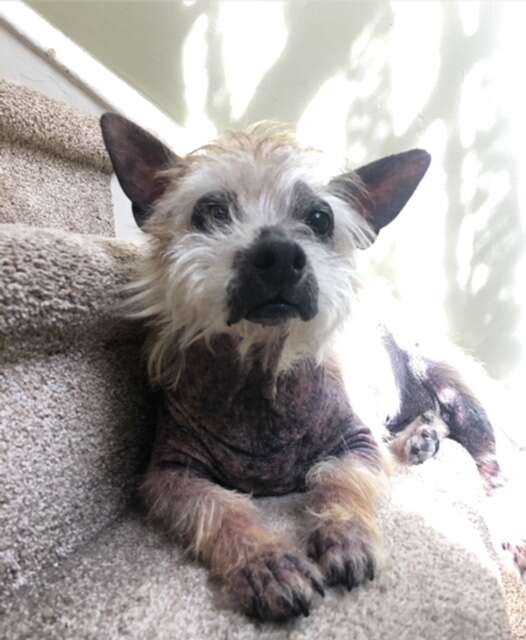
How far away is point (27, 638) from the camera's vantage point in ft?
2.58

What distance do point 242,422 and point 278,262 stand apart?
305mm

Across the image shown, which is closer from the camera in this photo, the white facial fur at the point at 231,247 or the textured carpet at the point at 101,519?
the textured carpet at the point at 101,519

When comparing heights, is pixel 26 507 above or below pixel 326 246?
below

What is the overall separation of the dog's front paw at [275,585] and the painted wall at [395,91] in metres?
1.48

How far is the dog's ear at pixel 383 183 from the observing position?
1260 millimetres

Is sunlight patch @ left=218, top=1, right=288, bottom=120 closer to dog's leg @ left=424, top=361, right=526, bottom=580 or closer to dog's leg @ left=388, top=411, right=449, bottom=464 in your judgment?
dog's leg @ left=424, top=361, right=526, bottom=580

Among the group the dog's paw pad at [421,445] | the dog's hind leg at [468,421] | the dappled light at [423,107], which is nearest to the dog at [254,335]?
the dog's paw pad at [421,445]

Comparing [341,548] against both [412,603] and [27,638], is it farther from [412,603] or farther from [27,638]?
[27,638]

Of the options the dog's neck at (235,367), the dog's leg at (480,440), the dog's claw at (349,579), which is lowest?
the dog's leg at (480,440)

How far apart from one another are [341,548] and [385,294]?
4.25 feet

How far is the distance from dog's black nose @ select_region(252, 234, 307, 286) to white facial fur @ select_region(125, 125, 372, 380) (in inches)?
2.0

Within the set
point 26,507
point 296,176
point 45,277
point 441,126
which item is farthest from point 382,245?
point 26,507

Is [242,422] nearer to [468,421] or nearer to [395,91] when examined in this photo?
[468,421]

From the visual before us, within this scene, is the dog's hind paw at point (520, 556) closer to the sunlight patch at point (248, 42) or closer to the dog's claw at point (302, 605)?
the dog's claw at point (302, 605)
